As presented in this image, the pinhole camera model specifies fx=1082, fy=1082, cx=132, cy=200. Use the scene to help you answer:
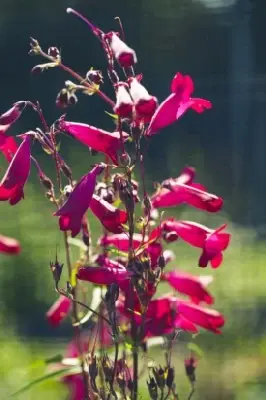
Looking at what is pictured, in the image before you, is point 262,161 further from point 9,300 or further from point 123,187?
point 123,187

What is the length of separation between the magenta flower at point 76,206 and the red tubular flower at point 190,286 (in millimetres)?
397

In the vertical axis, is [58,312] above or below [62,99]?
below

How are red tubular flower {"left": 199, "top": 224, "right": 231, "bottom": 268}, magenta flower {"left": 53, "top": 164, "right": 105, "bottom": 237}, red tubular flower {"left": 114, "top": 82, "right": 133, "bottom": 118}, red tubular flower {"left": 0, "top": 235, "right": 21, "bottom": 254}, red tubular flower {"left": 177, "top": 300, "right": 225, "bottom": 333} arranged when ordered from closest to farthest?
red tubular flower {"left": 114, "top": 82, "right": 133, "bottom": 118} → magenta flower {"left": 53, "top": 164, "right": 105, "bottom": 237} → red tubular flower {"left": 199, "top": 224, "right": 231, "bottom": 268} → red tubular flower {"left": 177, "top": 300, "right": 225, "bottom": 333} → red tubular flower {"left": 0, "top": 235, "right": 21, "bottom": 254}

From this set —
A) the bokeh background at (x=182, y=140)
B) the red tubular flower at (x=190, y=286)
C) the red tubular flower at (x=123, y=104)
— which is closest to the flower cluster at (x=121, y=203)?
the red tubular flower at (x=123, y=104)

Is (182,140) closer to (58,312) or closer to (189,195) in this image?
(58,312)

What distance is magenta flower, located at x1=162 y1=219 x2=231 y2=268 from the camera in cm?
142

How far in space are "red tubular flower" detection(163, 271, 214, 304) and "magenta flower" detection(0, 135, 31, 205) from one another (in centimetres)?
39

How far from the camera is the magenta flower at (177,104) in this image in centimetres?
139

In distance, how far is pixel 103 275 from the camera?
132 cm

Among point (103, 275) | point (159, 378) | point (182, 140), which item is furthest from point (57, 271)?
point (182, 140)

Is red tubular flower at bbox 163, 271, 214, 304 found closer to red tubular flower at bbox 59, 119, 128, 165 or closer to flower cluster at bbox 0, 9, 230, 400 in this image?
flower cluster at bbox 0, 9, 230, 400

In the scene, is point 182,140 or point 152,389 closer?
point 152,389

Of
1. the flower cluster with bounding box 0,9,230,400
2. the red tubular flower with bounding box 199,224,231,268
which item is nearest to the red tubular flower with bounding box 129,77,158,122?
the flower cluster with bounding box 0,9,230,400

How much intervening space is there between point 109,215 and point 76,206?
45 millimetres
